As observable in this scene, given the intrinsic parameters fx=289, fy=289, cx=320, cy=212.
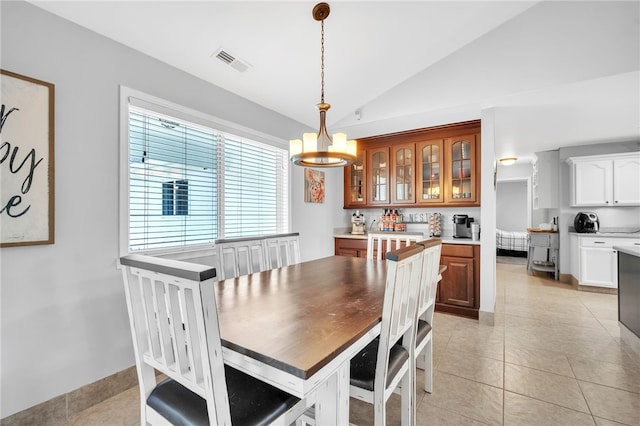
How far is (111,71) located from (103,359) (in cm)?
195

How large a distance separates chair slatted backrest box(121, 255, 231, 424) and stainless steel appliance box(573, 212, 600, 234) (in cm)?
599

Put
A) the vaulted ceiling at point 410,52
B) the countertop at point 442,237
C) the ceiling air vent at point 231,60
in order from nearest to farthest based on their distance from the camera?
1. the vaulted ceiling at point 410,52
2. the ceiling air vent at point 231,60
3. the countertop at point 442,237

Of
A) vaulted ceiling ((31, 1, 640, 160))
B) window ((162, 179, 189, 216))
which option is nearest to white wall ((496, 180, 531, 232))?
vaulted ceiling ((31, 1, 640, 160))

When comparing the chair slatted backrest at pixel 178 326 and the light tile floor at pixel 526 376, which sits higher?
the chair slatted backrest at pixel 178 326

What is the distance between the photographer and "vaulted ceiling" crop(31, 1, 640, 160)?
2.04m

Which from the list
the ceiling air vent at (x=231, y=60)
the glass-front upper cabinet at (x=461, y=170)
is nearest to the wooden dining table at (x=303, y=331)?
the ceiling air vent at (x=231, y=60)

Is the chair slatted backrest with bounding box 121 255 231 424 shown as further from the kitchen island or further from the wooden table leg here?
the kitchen island

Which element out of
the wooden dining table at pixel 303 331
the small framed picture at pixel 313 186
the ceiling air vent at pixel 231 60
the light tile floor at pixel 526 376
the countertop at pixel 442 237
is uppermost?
the ceiling air vent at pixel 231 60

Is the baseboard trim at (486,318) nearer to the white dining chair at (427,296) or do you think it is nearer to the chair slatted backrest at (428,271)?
the white dining chair at (427,296)

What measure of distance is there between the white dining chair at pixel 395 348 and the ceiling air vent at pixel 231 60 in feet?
6.90

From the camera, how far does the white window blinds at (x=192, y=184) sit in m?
2.19

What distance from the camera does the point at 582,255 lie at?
4547 millimetres

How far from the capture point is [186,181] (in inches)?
98.3

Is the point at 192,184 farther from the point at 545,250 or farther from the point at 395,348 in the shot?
the point at 545,250
